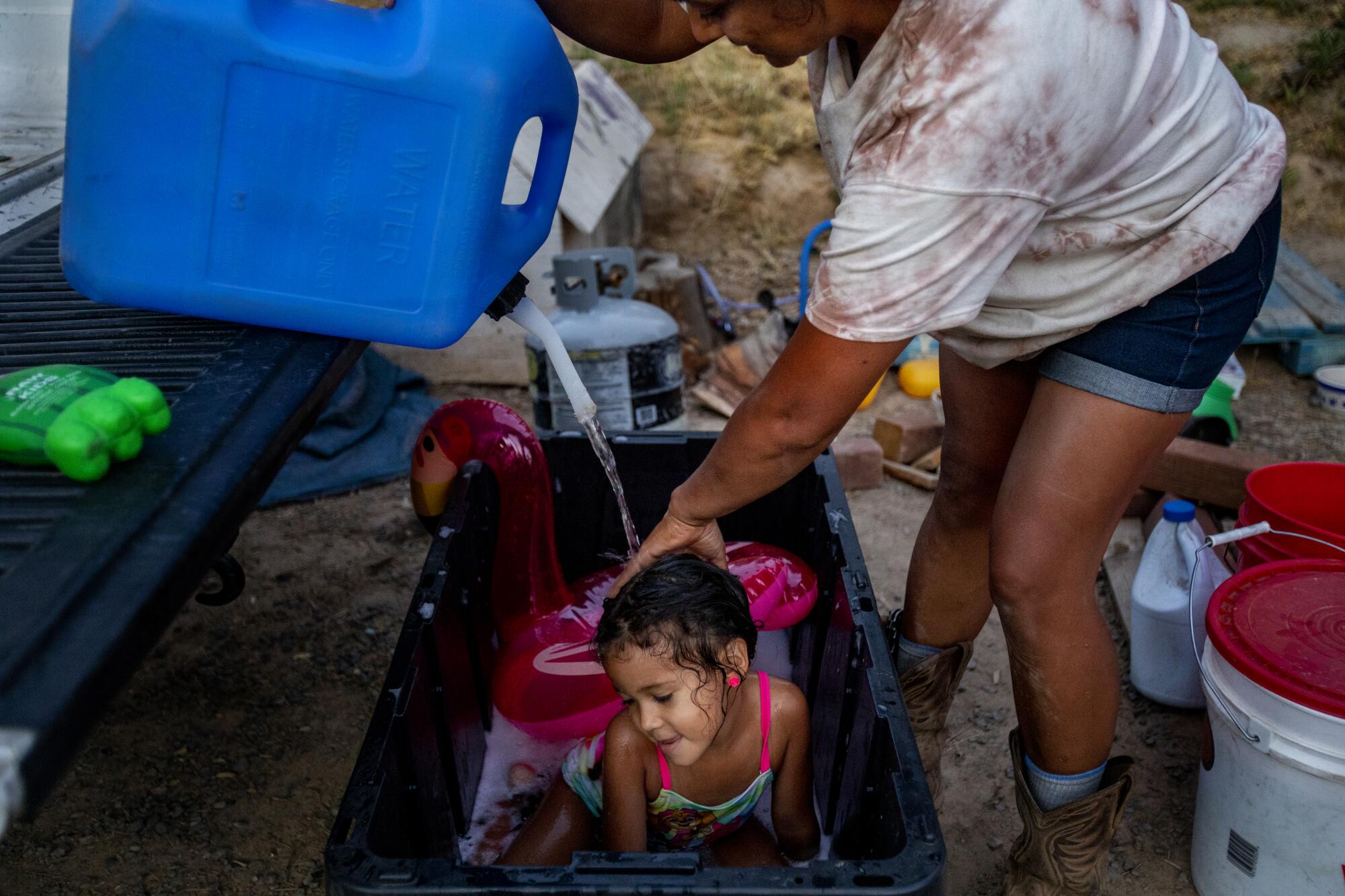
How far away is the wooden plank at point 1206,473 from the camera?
254 centimetres

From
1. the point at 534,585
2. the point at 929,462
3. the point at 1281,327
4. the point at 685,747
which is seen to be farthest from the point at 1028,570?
the point at 1281,327

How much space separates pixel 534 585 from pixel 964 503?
799 mm

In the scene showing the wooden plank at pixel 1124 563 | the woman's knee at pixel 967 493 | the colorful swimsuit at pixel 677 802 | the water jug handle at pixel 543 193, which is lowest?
the colorful swimsuit at pixel 677 802

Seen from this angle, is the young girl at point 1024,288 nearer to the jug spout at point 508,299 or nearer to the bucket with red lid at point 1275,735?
the bucket with red lid at point 1275,735

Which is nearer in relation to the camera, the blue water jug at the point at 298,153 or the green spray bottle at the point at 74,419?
the green spray bottle at the point at 74,419

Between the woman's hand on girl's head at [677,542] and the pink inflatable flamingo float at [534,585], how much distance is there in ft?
1.22

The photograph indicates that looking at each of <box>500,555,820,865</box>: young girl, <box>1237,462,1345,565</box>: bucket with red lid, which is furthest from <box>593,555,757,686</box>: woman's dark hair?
<box>1237,462,1345,565</box>: bucket with red lid

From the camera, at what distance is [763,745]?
156 centimetres

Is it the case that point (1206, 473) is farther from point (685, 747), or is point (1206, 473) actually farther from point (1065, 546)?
point (685, 747)

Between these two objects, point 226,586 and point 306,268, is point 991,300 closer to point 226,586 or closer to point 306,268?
point 306,268

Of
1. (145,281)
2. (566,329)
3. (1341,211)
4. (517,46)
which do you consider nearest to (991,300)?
(517,46)

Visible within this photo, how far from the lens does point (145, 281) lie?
1210 mm

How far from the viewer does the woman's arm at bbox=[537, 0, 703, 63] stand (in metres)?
1.44

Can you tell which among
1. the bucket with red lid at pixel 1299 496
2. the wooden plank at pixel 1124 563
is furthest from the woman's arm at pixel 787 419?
the wooden plank at pixel 1124 563
